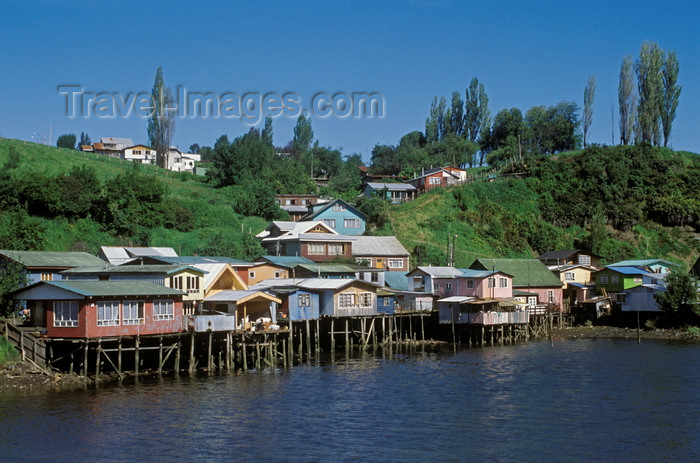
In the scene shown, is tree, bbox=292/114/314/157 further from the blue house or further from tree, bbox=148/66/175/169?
the blue house

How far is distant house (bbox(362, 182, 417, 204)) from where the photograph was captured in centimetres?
10694

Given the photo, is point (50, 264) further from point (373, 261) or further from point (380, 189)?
point (380, 189)

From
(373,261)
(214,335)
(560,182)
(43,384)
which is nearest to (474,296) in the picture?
(373,261)

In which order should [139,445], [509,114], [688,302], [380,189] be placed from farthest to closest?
[509,114]
[380,189]
[688,302]
[139,445]

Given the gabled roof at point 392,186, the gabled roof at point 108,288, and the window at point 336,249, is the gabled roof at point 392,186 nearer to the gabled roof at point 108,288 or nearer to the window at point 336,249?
the window at point 336,249

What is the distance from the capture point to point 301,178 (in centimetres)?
11606

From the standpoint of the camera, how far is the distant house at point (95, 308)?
41.8 meters

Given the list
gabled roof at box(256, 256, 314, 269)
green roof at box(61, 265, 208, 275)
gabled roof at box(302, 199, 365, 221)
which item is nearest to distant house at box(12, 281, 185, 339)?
green roof at box(61, 265, 208, 275)

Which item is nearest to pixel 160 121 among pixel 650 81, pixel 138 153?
pixel 138 153

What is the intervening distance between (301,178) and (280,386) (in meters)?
74.8

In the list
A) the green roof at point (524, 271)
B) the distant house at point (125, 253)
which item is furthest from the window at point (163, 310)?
the green roof at point (524, 271)

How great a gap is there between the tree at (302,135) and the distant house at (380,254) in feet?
250

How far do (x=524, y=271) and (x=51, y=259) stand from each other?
4403 centimetres

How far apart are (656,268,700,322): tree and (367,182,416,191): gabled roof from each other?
47.1 metres
